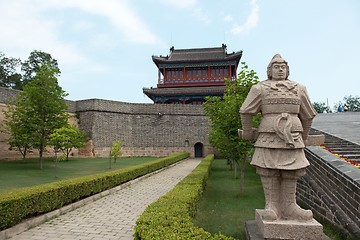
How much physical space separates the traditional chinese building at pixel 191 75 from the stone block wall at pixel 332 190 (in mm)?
23686

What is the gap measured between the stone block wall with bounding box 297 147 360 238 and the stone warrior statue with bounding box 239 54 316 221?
1.28 m

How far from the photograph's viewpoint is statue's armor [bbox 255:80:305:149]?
3348 millimetres

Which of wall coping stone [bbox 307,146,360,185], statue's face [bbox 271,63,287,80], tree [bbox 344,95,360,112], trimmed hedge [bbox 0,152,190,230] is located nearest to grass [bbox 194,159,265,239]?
wall coping stone [bbox 307,146,360,185]

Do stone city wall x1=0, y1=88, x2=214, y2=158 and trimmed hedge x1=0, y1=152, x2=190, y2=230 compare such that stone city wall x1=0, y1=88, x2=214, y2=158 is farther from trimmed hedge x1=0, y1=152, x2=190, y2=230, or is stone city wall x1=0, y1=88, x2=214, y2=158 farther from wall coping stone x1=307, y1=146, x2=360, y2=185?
wall coping stone x1=307, y1=146, x2=360, y2=185

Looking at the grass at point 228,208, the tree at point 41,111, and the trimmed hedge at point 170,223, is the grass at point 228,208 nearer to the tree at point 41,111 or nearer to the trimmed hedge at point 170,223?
the trimmed hedge at point 170,223

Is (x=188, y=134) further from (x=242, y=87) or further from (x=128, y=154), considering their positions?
(x=242, y=87)

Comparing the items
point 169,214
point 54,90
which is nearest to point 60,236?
point 169,214

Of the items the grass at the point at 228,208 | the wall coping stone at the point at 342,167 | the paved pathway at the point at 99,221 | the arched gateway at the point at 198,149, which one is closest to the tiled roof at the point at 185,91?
the arched gateway at the point at 198,149

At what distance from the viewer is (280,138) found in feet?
11.0

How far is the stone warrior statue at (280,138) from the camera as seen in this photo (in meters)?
3.33

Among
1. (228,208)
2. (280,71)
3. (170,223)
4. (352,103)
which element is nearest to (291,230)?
(170,223)

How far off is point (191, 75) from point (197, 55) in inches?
137

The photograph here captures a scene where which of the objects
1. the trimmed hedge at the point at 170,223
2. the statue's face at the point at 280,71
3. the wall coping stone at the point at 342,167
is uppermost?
the statue's face at the point at 280,71

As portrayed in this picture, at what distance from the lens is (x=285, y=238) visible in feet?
10.3
